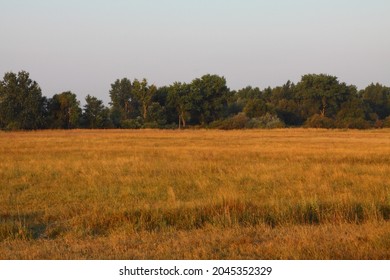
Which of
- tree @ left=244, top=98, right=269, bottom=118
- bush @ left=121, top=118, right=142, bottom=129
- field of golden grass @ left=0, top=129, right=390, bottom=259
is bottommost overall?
field of golden grass @ left=0, top=129, right=390, bottom=259

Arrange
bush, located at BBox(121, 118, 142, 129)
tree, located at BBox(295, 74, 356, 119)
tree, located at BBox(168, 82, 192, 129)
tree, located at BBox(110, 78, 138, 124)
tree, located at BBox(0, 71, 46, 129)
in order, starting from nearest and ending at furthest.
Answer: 1. tree, located at BBox(0, 71, 46, 129)
2. bush, located at BBox(121, 118, 142, 129)
3. tree, located at BBox(168, 82, 192, 129)
4. tree, located at BBox(295, 74, 356, 119)
5. tree, located at BBox(110, 78, 138, 124)

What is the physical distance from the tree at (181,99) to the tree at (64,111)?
779 inches

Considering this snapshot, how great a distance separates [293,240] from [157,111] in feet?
280

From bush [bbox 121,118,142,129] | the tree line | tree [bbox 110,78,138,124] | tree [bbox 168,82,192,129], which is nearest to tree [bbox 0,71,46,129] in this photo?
the tree line

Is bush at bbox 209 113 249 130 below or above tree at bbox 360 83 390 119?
below

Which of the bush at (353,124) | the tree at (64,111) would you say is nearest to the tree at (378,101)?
the bush at (353,124)

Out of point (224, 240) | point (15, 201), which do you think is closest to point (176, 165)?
point (15, 201)

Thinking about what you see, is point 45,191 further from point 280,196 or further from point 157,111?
point 157,111

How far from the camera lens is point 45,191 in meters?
14.4

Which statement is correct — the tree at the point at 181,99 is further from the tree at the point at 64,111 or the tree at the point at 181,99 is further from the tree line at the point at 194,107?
the tree at the point at 64,111

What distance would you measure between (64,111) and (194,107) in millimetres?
25372

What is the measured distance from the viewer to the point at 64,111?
280 ft

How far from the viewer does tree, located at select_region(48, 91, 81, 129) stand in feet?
274

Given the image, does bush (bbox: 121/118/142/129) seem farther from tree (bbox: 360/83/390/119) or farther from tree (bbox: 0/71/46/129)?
tree (bbox: 360/83/390/119)
